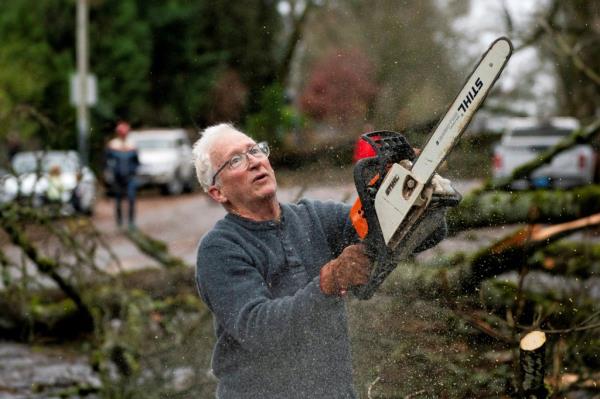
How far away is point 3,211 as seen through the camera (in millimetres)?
5574

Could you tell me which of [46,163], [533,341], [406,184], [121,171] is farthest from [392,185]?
[121,171]

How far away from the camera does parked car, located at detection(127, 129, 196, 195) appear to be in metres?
20.2


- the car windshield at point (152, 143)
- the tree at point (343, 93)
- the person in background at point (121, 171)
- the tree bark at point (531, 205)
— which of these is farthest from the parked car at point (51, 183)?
the car windshield at point (152, 143)

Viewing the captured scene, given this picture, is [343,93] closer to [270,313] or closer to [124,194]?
[270,313]

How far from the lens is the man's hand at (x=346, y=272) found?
2236 mm

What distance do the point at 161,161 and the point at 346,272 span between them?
67.6ft

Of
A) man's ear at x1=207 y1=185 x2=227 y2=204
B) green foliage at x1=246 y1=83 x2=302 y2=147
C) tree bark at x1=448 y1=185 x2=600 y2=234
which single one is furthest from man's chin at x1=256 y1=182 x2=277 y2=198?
tree bark at x1=448 y1=185 x2=600 y2=234

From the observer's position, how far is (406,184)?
2248 millimetres

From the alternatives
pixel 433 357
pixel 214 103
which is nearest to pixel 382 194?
pixel 433 357

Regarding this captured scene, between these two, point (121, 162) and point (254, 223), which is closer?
point (254, 223)

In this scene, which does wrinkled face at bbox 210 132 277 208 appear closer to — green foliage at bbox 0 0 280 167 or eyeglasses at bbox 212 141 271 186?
eyeglasses at bbox 212 141 271 186

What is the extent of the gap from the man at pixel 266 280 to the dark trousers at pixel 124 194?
9.21 meters

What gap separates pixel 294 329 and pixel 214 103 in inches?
83.8

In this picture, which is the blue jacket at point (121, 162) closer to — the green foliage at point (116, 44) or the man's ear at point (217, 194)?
the green foliage at point (116, 44)
